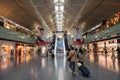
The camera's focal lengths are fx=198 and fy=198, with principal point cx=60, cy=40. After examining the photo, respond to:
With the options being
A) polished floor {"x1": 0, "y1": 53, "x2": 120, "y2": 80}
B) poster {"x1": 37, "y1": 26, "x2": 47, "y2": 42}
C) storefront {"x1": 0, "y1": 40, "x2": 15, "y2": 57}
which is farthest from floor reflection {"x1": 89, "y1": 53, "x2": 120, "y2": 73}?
storefront {"x1": 0, "y1": 40, "x2": 15, "y2": 57}

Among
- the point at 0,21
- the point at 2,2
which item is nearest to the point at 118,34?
the point at 2,2

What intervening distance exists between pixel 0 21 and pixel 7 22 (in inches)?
202

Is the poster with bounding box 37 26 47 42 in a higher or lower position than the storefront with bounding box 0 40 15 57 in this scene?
higher

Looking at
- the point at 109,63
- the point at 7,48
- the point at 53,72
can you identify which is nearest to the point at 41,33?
the point at 7,48

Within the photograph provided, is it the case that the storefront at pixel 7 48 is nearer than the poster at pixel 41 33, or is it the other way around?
the storefront at pixel 7 48

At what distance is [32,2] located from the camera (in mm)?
29438

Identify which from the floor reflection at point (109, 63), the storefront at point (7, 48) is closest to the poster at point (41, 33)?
the storefront at point (7, 48)

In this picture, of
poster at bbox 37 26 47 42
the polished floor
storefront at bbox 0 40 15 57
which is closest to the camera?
the polished floor

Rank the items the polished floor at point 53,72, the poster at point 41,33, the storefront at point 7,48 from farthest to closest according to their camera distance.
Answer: the poster at point 41,33 < the storefront at point 7,48 < the polished floor at point 53,72

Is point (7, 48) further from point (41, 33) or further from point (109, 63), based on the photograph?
point (109, 63)

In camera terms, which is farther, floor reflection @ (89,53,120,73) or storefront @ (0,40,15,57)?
storefront @ (0,40,15,57)

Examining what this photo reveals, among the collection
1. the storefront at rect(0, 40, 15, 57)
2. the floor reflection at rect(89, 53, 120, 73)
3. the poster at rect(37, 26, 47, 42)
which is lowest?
the floor reflection at rect(89, 53, 120, 73)

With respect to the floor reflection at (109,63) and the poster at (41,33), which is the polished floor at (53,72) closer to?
the floor reflection at (109,63)

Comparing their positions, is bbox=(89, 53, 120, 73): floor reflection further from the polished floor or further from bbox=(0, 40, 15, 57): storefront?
bbox=(0, 40, 15, 57): storefront
